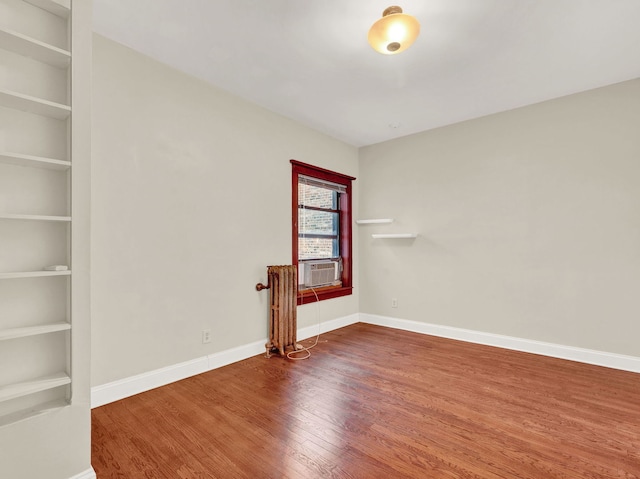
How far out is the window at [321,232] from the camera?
3.95 metres

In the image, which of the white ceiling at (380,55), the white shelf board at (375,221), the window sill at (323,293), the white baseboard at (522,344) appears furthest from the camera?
the white shelf board at (375,221)

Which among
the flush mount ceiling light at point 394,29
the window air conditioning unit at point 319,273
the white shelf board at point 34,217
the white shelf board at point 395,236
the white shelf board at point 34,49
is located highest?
the flush mount ceiling light at point 394,29

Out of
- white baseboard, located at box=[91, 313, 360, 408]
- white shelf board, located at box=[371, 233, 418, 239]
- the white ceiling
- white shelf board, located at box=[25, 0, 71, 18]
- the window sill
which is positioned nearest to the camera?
white shelf board, located at box=[25, 0, 71, 18]

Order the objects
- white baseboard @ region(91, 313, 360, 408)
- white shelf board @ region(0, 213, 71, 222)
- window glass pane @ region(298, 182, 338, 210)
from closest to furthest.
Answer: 1. white shelf board @ region(0, 213, 71, 222)
2. white baseboard @ region(91, 313, 360, 408)
3. window glass pane @ region(298, 182, 338, 210)

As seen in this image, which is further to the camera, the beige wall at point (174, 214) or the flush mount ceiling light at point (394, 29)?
the beige wall at point (174, 214)

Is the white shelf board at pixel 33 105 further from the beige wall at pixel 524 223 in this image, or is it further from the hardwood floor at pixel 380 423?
the beige wall at pixel 524 223

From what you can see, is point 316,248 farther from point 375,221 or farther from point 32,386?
point 32,386

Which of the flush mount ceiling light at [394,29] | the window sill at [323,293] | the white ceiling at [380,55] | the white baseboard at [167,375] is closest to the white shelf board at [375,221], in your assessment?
the window sill at [323,293]

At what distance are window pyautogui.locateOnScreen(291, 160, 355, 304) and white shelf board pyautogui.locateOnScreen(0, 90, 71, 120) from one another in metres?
2.48

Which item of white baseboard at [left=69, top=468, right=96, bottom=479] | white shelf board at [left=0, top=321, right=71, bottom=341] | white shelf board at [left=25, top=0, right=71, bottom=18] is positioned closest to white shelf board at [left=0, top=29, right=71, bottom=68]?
white shelf board at [left=25, top=0, right=71, bottom=18]

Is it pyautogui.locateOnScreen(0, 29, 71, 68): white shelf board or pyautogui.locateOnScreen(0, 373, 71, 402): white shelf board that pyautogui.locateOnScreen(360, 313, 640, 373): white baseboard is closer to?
pyautogui.locateOnScreen(0, 373, 71, 402): white shelf board

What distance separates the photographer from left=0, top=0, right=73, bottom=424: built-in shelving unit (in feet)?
4.64

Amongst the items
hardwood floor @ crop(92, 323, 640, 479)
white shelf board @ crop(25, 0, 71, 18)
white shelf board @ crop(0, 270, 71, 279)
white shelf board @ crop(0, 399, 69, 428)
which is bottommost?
hardwood floor @ crop(92, 323, 640, 479)

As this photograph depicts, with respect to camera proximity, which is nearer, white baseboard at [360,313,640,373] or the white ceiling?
the white ceiling
